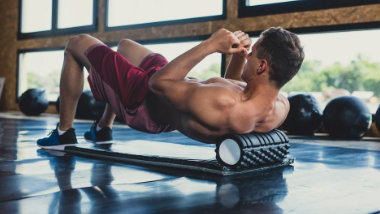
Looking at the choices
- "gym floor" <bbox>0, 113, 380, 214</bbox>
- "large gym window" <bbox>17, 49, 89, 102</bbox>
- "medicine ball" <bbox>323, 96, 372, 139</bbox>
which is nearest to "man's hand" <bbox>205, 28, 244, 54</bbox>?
"gym floor" <bbox>0, 113, 380, 214</bbox>

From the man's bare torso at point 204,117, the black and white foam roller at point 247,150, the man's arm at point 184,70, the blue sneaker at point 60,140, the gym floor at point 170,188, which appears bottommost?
the gym floor at point 170,188

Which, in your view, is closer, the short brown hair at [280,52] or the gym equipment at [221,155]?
the short brown hair at [280,52]

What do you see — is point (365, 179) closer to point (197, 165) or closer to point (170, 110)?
point (197, 165)

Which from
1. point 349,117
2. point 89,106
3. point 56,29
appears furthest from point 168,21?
point 349,117

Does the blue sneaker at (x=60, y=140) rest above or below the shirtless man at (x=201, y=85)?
below

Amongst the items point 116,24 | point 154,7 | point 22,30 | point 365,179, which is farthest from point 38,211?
point 22,30

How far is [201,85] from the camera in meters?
1.74

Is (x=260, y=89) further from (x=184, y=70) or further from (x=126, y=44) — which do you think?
(x=126, y=44)

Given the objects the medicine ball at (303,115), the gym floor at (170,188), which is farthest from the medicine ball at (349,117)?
the gym floor at (170,188)

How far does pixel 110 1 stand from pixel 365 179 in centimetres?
530

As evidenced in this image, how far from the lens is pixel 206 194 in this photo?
57.7 inches

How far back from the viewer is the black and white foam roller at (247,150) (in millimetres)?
1800

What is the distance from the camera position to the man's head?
1.72 meters

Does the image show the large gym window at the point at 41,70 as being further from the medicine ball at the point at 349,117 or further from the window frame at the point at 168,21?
the medicine ball at the point at 349,117
